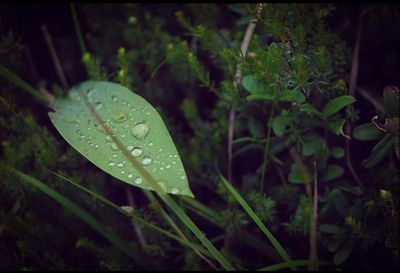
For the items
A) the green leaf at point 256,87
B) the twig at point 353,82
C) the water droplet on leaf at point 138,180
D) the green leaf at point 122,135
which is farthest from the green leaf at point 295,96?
the water droplet on leaf at point 138,180

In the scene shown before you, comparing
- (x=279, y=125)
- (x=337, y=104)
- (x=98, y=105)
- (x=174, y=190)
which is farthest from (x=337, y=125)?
(x=98, y=105)

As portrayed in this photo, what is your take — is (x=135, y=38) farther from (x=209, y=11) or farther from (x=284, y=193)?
(x=284, y=193)

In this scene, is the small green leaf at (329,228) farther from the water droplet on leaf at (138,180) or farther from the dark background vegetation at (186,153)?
the water droplet on leaf at (138,180)

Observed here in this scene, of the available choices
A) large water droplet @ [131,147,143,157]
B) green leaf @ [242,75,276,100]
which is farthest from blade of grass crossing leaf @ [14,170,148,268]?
green leaf @ [242,75,276,100]

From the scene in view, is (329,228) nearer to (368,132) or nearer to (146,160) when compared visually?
(368,132)

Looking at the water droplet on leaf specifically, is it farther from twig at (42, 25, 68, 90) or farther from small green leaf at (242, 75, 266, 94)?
twig at (42, 25, 68, 90)

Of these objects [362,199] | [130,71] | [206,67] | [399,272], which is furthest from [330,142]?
[130,71]

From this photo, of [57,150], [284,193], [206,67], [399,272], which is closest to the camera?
[399,272]
